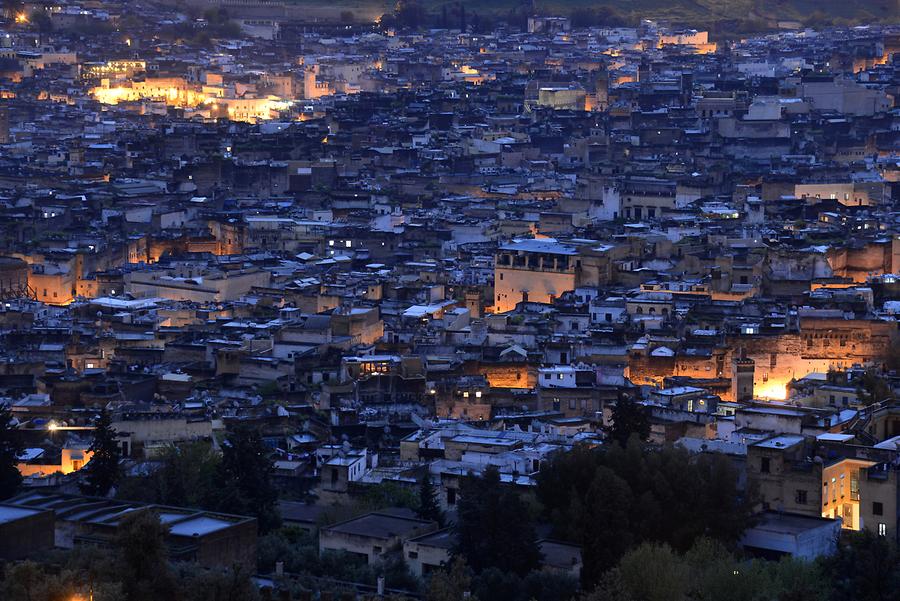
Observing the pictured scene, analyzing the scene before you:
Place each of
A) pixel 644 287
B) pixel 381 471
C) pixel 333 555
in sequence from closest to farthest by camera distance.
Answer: pixel 333 555
pixel 381 471
pixel 644 287

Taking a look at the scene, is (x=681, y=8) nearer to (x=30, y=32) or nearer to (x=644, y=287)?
(x=30, y=32)

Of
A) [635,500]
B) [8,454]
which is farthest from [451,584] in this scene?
[8,454]

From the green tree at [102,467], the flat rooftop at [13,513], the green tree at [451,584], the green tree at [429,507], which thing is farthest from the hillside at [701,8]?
the green tree at [451,584]

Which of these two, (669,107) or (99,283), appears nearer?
Answer: (99,283)

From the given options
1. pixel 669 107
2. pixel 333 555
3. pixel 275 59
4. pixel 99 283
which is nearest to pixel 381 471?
pixel 333 555

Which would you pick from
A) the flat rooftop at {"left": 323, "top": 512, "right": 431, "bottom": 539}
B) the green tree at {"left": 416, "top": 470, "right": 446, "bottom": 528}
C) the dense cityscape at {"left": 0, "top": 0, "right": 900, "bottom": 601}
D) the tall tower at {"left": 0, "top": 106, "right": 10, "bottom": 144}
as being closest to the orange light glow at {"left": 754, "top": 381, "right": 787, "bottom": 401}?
the dense cityscape at {"left": 0, "top": 0, "right": 900, "bottom": 601}

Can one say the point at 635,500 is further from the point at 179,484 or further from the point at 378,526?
the point at 179,484

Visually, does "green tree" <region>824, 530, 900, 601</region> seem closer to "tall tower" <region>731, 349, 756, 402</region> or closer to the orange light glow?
"tall tower" <region>731, 349, 756, 402</region>
